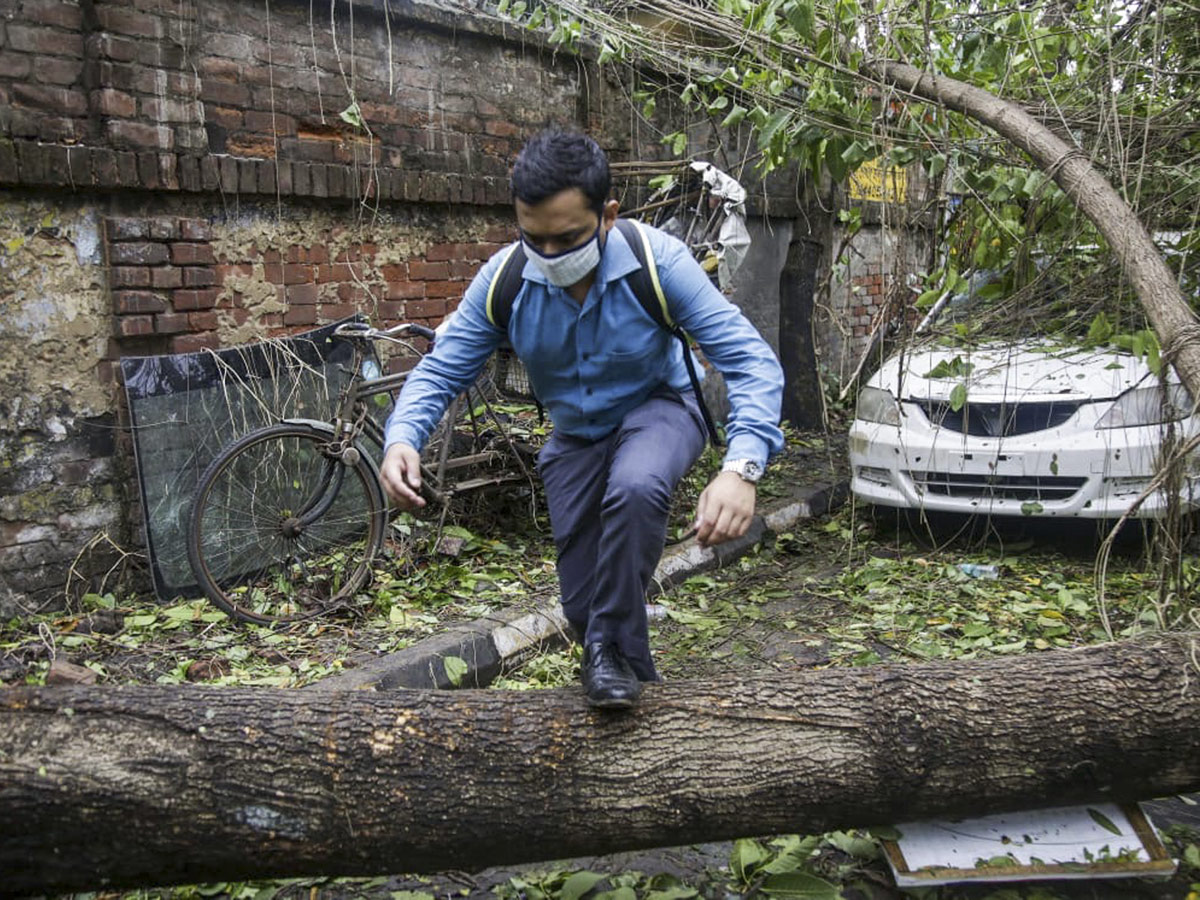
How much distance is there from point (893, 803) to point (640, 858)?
0.79 m

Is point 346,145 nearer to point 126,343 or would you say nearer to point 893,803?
point 126,343

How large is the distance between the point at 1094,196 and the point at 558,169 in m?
2.42

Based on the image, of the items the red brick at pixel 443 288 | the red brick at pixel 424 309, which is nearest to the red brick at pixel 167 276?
the red brick at pixel 424 309

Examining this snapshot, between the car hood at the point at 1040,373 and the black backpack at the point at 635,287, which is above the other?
the black backpack at the point at 635,287

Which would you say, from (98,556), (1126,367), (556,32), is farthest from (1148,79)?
(98,556)

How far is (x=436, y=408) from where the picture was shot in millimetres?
2996

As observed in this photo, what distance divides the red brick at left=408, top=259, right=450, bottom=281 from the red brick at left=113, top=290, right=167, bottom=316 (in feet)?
4.94

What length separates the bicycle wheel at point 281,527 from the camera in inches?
185

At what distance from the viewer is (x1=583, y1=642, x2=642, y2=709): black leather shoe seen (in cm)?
269

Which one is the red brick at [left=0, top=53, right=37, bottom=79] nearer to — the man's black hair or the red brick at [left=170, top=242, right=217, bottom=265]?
the red brick at [left=170, top=242, right=217, bottom=265]

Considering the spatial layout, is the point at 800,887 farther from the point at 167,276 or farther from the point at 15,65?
the point at 15,65

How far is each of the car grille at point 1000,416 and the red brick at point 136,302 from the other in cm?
382

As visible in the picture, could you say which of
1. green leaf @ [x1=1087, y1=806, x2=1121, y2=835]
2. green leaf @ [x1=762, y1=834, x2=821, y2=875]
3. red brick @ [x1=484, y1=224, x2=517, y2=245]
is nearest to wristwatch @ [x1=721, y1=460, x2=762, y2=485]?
green leaf @ [x1=762, y1=834, x2=821, y2=875]

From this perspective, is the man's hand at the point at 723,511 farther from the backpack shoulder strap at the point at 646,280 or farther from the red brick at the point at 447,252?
the red brick at the point at 447,252
